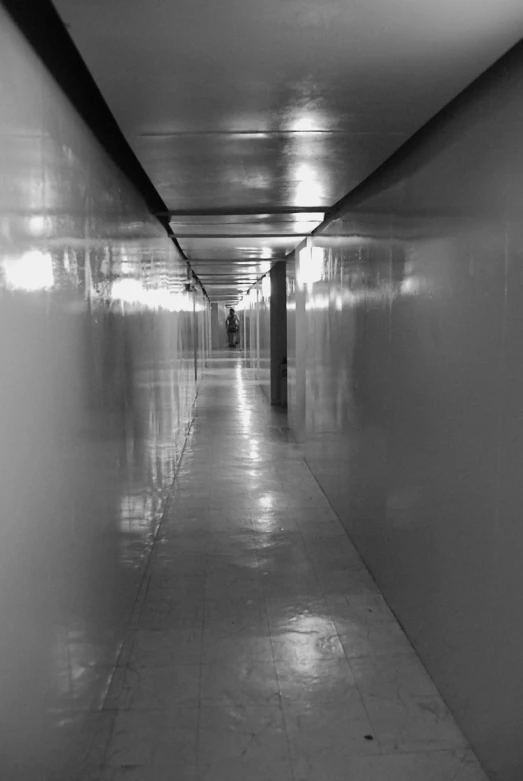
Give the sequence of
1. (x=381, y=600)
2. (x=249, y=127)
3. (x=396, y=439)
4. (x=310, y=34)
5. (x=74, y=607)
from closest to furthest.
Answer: (x=310, y=34)
(x=74, y=607)
(x=249, y=127)
(x=396, y=439)
(x=381, y=600)

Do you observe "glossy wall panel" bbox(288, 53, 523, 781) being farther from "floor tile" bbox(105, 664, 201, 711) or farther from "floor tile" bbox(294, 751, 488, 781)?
"floor tile" bbox(105, 664, 201, 711)

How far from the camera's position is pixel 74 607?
266cm

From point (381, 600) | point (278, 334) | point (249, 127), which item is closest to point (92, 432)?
point (249, 127)

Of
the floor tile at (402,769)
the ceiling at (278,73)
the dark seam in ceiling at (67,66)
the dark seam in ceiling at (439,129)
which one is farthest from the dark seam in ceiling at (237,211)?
the floor tile at (402,769)

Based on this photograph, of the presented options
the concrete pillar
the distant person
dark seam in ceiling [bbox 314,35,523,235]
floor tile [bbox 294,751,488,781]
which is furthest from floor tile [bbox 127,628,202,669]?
the distant person

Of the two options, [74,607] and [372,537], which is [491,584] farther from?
[372,537]

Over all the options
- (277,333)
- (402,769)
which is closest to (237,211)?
(402,769)

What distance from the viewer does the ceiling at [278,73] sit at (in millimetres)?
2184

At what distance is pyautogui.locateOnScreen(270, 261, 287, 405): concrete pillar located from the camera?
13.4 metres

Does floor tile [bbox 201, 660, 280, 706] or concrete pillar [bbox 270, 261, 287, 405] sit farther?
concrete pillar [bbox 270, 261, 287, 405]

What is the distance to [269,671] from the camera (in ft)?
12.0

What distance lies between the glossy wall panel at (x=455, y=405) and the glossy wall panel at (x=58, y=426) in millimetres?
1663

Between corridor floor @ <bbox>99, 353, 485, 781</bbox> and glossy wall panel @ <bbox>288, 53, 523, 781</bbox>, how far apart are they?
21cm

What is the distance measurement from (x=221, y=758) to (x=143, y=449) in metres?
2.40
